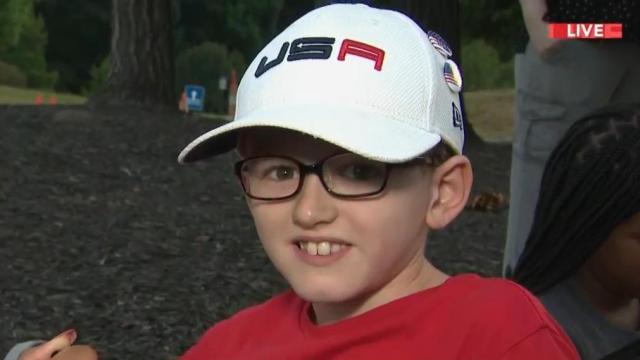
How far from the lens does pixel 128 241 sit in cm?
619

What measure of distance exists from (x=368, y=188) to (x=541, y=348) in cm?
35

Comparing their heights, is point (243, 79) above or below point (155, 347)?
above

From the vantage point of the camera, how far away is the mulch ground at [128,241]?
15.7ft

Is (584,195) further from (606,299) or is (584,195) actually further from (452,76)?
(452,76)

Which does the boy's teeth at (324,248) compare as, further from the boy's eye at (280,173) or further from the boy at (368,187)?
the boy's eye at (280,173)

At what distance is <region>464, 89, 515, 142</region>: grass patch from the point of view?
16.4 metres

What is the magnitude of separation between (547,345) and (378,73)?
1.60 ft

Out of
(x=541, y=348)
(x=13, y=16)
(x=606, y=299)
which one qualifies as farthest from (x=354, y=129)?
(x=13, y=16)

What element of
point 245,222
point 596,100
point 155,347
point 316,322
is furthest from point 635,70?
point 245,222

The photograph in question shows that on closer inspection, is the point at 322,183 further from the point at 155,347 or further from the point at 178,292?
the point at 178,292

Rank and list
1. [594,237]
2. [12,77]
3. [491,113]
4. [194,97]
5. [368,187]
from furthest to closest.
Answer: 1. [12,77]
2. [194,97]
3. [491,113]
4. [594,237]
5. [368,187]

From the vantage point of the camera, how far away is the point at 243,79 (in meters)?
1.95

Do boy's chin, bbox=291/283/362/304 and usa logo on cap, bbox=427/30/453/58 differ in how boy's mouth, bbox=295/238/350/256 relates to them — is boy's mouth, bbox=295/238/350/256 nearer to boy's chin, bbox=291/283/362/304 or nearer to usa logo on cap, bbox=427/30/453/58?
boy's chin, bbox=291/283/362/304

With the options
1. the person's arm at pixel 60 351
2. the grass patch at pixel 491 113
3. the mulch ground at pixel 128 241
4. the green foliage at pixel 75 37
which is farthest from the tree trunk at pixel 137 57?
the green foliage at pixel 75 37
